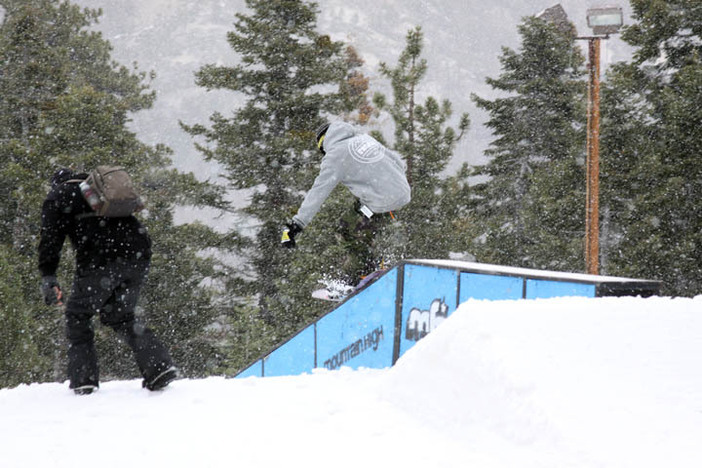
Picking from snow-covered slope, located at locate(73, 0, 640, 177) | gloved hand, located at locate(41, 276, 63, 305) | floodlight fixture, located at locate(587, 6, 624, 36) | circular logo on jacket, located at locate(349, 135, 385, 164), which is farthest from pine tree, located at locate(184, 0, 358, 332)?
snow-covered slope, located at locate(73, 0, 640, 177)

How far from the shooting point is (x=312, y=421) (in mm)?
3699

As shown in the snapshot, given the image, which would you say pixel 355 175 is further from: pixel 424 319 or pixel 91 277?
pixel 91 277

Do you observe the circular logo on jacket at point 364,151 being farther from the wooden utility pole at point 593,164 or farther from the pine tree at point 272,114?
the pine tree at point 272,114

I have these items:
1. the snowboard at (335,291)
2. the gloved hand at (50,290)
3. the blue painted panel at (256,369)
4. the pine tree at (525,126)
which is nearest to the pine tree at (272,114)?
the pine tree at (525,126)

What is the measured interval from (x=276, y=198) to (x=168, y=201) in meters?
6.92

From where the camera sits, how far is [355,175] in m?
5.57

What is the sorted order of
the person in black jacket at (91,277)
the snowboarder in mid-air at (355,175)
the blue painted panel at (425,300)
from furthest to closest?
the blue painted panel at (425,300), the snowboarder in mid-air at (355,175), the person in black jacket at (91,277)

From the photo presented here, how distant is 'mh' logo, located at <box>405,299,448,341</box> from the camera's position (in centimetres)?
602

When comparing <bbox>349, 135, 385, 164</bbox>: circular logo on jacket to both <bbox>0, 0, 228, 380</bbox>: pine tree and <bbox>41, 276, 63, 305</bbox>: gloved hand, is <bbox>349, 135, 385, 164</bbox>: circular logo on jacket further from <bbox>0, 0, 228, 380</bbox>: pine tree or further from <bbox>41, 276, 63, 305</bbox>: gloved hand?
<bbox>0, 0, 228, 380</bbox>: pine tree

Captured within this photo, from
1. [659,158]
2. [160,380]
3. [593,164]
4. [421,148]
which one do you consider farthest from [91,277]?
[659,158]

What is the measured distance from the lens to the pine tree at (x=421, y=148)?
770 inches

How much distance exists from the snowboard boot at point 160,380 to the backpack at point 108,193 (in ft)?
3.41

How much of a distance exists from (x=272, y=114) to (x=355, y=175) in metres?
24.2

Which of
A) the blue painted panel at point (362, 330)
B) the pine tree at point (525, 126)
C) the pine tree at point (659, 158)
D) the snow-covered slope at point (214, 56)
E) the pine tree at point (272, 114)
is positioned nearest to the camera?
the blue painted panel at point (362, 330)
